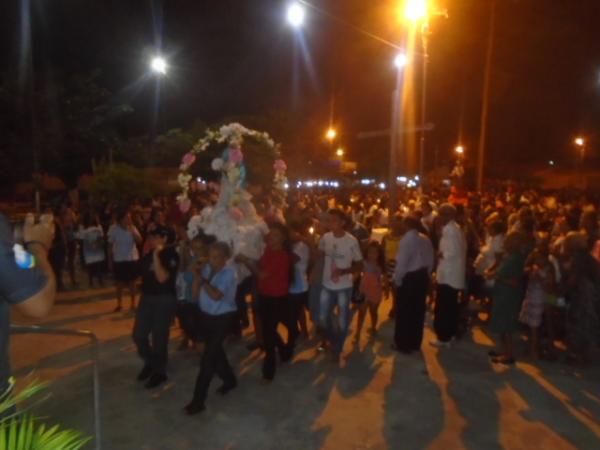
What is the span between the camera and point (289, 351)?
6566 millimetres

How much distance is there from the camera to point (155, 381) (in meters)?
5.87

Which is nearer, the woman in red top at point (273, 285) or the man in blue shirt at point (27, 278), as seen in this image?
the man in blue shirt at point (27, 278)

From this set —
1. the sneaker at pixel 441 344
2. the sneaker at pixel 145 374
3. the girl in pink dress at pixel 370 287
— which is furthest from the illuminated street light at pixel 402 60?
the sneaker at pixel 145 374

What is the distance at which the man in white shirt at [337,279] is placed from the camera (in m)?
6.56

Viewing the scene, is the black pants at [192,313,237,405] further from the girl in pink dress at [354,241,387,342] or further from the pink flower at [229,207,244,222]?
the girl in pink dress at [354,241,387,342]

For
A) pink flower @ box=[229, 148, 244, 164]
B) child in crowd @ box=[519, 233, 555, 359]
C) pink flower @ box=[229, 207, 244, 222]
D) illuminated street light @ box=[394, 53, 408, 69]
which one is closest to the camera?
child in crowd @ box=[519, 233, 555, 359]

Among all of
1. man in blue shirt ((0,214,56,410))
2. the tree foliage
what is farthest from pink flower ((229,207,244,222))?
the tree foliage

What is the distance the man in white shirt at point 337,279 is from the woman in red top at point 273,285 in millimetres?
635

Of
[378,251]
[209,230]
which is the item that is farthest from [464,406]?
[209,230]

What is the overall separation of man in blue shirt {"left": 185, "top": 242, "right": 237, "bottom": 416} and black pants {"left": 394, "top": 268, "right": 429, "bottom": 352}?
2.51m

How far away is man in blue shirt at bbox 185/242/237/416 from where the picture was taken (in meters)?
5.20

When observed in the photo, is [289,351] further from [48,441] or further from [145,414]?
[48,441]

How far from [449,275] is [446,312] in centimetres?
52

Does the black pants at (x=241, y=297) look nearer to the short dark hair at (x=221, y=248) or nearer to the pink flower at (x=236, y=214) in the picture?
the pink flower at (x=236, y=214)
